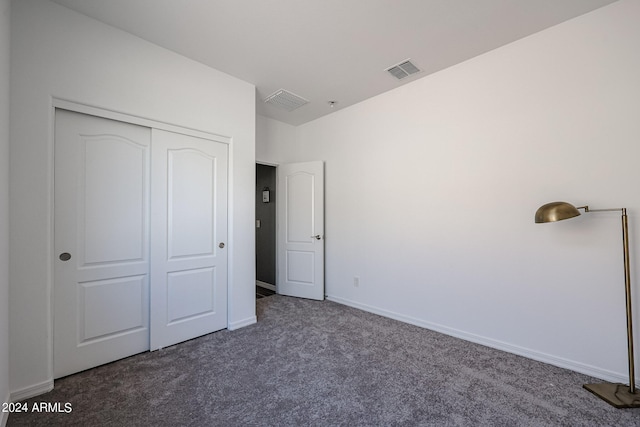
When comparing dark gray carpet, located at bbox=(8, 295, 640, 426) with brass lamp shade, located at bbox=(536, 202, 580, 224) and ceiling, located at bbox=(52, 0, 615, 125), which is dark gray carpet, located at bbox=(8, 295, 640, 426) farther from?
ceiling, located at bbox=(52, 0, 615, 125)

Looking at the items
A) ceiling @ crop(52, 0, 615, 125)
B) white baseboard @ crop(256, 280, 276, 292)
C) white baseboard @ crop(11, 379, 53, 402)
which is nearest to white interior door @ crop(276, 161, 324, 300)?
white baseboard @ crop(256, 280, 276, 292)

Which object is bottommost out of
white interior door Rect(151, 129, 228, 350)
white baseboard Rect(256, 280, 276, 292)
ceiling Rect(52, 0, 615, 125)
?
white baseboard Rect(256, 280, 276, 292)

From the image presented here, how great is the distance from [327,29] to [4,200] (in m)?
2.63

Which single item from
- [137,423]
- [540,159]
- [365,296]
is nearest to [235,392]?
[137,423]

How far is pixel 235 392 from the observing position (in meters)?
1.92


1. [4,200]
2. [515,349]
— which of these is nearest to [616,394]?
[515,349]

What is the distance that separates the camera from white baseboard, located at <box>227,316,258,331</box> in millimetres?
2973

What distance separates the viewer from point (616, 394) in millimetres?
1834

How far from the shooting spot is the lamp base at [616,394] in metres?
1.74

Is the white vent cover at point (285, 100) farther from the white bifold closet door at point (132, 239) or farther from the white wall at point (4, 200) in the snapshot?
the white wall at point (4, 200)

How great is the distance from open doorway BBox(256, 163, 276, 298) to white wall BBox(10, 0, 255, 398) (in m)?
2.46

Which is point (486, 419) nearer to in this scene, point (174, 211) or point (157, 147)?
point (174, 211)

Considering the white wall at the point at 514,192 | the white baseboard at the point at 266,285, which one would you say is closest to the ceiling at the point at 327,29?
the white wall at the point at 514,192

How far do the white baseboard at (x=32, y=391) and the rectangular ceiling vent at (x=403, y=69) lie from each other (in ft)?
13.1
